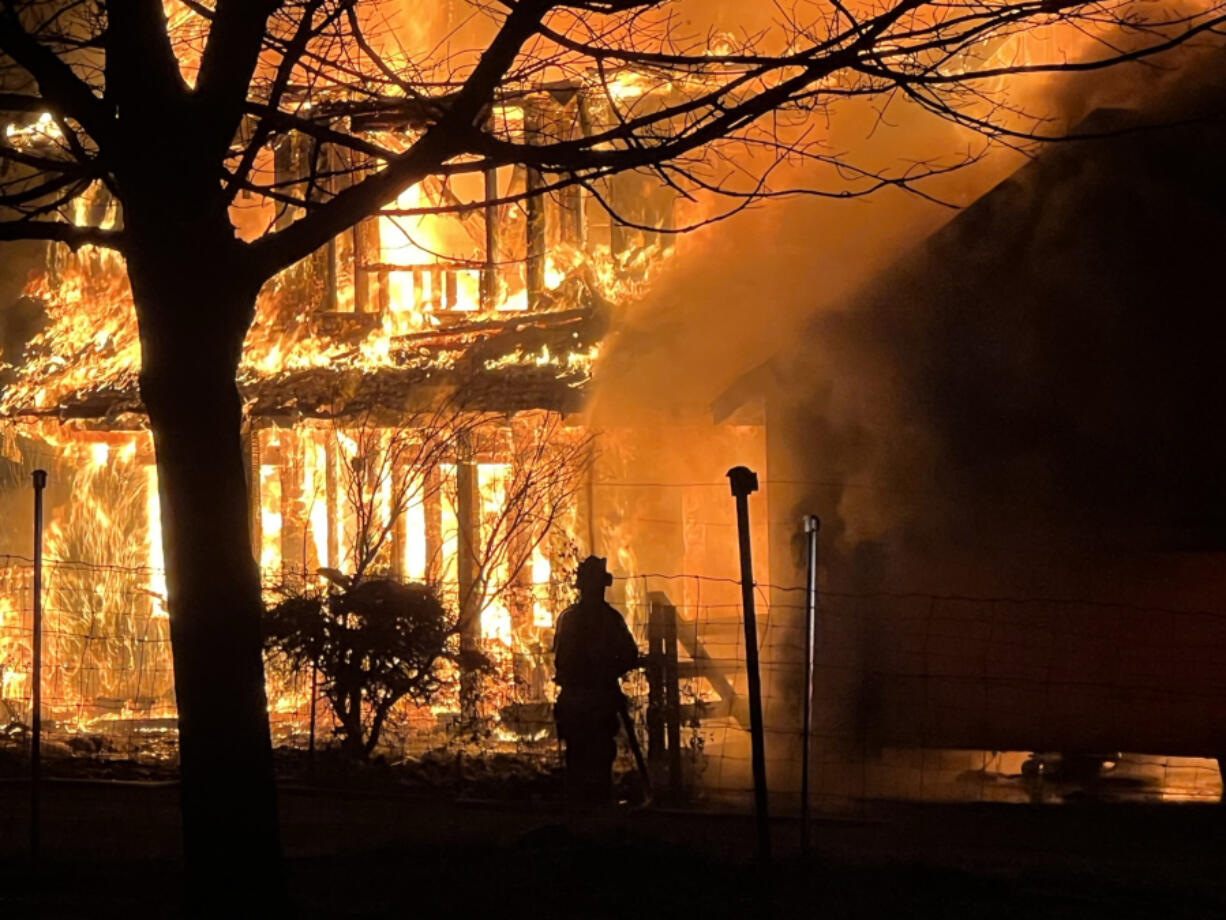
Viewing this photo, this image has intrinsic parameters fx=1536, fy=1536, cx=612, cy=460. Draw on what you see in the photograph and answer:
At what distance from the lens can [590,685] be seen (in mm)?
9047

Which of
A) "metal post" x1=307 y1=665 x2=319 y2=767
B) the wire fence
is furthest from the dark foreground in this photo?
the wire fence

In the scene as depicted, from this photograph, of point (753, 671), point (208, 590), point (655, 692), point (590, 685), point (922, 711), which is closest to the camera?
point (208, 590)

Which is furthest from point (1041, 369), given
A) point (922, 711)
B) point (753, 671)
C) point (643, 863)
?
point (643, 863)

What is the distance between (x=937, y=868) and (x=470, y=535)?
8.90 metres

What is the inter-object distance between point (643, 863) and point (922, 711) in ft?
15.3

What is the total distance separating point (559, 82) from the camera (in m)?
14.1

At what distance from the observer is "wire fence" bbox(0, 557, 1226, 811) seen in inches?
394

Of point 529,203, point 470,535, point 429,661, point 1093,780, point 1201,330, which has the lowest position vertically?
point 1093,780

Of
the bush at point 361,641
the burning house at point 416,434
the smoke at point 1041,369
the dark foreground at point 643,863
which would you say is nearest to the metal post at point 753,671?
the dark foreground at point 643,863

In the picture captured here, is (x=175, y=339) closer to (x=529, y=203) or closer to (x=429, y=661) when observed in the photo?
(x=429, y=661)

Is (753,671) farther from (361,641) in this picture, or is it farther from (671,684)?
(361,641)

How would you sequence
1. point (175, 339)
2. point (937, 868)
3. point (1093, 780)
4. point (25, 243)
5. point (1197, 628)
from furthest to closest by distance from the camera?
point (25, 243), point (1093, 780), point (1197, 628), point (937, 868), point (175, 339)

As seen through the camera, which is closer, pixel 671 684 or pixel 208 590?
pixel 208 590

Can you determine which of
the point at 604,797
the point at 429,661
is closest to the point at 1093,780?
the point at 604,797
